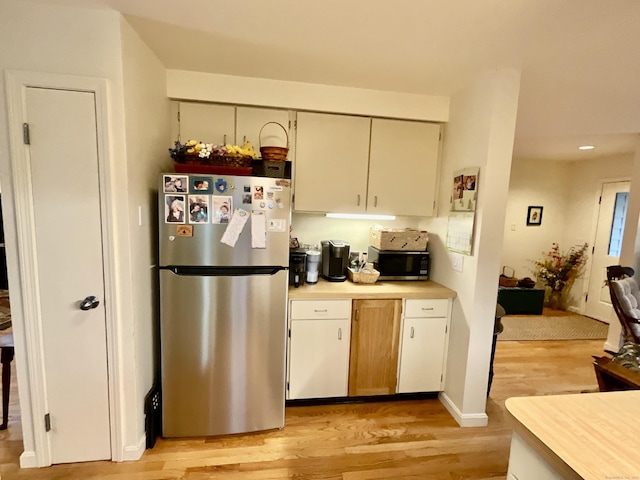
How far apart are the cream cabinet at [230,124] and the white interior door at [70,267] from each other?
78 cm

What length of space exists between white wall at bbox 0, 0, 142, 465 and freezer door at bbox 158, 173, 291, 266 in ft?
0.73

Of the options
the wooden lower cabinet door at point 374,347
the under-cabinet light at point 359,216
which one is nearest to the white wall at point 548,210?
the under-cabinet light at point 359,216

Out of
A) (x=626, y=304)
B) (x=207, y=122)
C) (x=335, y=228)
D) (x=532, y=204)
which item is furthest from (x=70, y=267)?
(x=532, y=204)

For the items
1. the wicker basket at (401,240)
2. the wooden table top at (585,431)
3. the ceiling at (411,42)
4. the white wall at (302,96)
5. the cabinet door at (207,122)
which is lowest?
the wooden table top at (585,431)

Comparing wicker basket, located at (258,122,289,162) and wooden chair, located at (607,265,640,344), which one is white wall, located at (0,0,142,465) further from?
wooden chair, located at (607,265,640,344)

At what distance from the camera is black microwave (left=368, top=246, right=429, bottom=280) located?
2.59 m

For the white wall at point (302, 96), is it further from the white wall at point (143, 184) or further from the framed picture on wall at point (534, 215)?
the framed picture on wall at point (534, 215)

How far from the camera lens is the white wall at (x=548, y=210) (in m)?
4.79

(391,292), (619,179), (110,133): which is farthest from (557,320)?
(110,133)

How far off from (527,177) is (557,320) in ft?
7.13

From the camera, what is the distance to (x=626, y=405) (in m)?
0.99

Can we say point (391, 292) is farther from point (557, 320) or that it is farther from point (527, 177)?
point (527, 177)

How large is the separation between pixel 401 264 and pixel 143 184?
76.7 inches

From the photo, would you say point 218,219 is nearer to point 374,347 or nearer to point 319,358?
point 319,358
